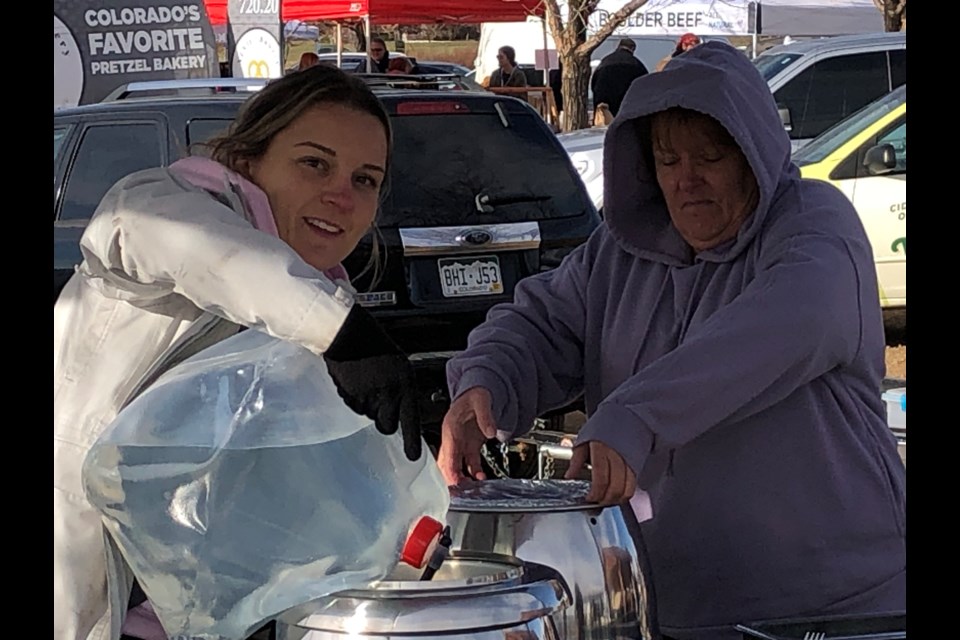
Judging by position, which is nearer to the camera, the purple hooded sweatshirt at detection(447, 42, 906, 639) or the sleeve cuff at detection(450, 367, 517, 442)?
the purple hooded sweatshirt at detection(447, 42, 906, 639)

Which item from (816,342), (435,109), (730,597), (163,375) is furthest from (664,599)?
(435,109)

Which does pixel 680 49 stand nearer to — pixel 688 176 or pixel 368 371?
pixel 688 176

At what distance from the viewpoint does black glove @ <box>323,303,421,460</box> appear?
1329mm

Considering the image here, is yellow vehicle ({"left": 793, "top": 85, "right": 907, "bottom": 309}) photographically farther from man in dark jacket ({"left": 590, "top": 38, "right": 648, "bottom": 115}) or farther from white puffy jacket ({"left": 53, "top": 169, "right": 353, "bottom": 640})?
white puffy jacket ({"left": 53, "top": 169, "right": 353, "bottom": 640})

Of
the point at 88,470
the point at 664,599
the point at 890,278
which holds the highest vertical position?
the point at 88,470

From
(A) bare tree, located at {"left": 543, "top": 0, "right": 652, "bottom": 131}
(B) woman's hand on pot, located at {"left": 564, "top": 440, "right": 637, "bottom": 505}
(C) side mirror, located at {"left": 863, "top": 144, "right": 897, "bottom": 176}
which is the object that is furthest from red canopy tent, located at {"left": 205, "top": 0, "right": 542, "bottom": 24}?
(B) woman's hand on pot, located at {"left": 564, "top": 440, "right": 637, "bottom": 505}

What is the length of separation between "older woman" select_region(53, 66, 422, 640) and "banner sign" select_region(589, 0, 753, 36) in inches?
710

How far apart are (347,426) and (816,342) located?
2.40 feet

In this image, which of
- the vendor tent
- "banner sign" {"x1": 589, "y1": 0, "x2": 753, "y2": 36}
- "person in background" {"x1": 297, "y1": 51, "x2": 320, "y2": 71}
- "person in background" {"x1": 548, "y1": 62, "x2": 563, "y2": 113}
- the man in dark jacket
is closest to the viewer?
"person in background" {"x1": 297, "y1": 51, "x2": 320, "y2": 71}

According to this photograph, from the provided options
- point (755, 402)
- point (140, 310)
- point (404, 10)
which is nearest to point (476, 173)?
point (755, 402)

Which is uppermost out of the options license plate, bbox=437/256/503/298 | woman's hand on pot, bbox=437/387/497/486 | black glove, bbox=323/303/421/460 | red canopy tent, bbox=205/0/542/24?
red canopy tent, bbox=205/0/542/24

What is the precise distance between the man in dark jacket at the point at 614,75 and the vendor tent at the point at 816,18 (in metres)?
5.26
